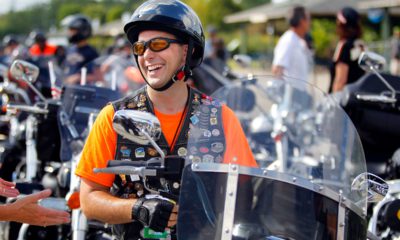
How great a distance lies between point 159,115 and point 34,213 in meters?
0.69

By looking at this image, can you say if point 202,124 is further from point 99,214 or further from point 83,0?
point 83,0

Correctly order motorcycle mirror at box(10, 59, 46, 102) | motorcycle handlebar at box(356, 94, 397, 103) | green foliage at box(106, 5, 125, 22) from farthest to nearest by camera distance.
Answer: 1. green foliage at box(106, 5, 125, 22)
2. motorcycle mirror at box(10, 59, 46, 102)
3. motorcycle handlebar at box(356, 94, 397, 103)

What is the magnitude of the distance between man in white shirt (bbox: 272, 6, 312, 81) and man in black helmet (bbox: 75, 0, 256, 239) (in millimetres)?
4230

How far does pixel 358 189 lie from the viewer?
8.81 feet

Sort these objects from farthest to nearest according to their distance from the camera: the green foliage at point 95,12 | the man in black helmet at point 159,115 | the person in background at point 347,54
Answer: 1. the green foliage at point 95,12
2. the person in background at point 347,54
3. the man in black helmet at point 159,115

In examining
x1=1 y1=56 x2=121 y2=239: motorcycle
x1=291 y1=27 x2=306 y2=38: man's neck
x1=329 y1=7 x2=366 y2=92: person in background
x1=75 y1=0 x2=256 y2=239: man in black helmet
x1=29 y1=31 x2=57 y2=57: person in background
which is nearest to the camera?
x1=75 y1=0 x2=256 y2=239: man in black helmet

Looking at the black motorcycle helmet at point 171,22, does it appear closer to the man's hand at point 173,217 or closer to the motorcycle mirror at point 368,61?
the man's hand at point 173,217

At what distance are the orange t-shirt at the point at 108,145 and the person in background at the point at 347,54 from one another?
11.0 feet

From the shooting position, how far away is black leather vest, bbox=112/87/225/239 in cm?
278

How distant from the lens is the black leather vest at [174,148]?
109 inches

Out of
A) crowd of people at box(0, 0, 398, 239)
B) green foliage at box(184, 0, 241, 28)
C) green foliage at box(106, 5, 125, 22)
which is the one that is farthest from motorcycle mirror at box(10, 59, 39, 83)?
green foliage at box(106, 5, 125, 22)

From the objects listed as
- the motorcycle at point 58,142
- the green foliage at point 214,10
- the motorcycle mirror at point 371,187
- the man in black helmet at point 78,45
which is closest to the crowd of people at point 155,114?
the motorcycle mirror at point 371,187

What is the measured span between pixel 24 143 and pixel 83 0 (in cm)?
7287

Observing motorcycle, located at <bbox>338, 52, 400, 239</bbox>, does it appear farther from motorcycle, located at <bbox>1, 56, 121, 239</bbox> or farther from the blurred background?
the blurred background
